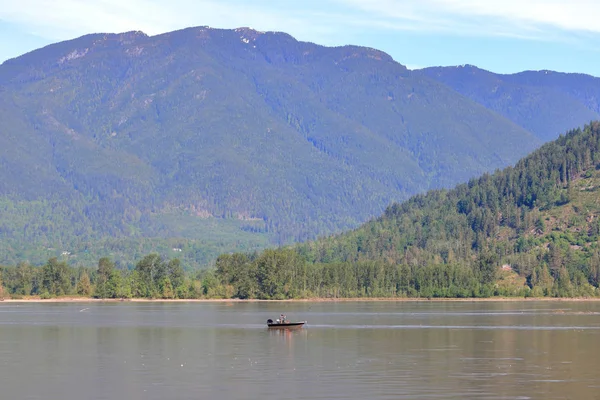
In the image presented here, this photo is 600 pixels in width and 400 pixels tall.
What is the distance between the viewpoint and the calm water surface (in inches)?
3383

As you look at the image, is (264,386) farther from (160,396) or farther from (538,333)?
(538,333)

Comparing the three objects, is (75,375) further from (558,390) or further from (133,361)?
(558,390)

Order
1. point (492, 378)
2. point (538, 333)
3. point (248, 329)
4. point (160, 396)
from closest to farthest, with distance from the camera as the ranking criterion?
point (160, 396) → point (492, 378) → point (538, 333) → point (248, 329)

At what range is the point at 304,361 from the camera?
10775cm

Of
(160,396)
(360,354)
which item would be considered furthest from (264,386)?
(360,354)

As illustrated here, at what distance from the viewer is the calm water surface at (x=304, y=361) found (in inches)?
3383

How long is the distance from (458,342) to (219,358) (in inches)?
1258

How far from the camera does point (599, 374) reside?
3708 inches

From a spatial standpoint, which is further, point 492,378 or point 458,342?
point 458,342

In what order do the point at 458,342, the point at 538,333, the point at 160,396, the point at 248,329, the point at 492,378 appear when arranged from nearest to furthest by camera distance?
the point at 160,396
the point at 492,378
the point at 458,342
the point at 538,333
the point at 248,329

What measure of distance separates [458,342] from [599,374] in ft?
120

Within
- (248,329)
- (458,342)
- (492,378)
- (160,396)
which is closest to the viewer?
(160,396)

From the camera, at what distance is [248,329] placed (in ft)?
520

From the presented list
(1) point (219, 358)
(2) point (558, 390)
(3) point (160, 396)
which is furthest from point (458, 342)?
(3) point (160, 396)
